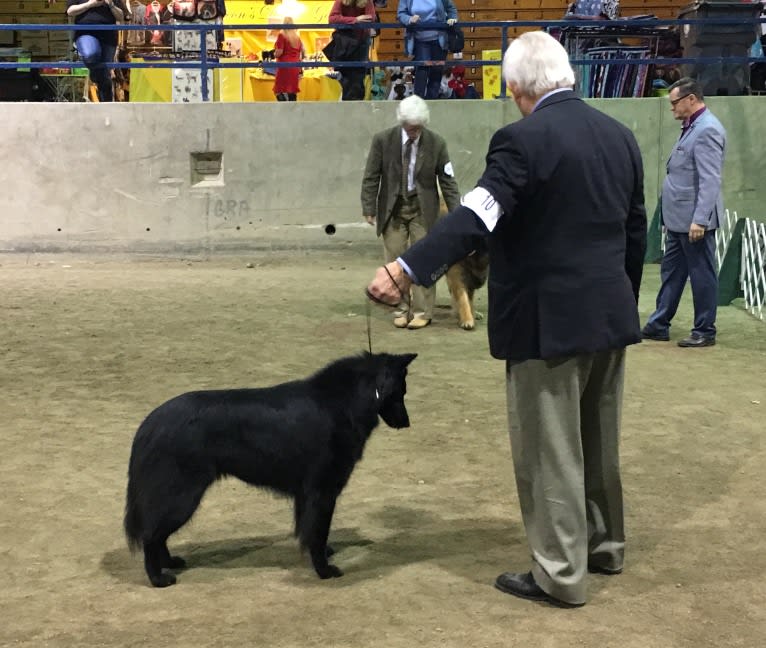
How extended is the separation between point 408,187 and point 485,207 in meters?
4.76

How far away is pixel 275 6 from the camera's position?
44.6 ft

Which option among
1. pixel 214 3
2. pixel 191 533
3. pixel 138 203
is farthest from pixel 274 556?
pixel 214 3

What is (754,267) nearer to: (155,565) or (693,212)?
(693,212)

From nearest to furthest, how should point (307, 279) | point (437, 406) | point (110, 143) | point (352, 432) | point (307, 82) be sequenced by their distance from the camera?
point (352, 432)
point (437, 406)
point (307, 279)
point (110, 143)
point (307, 82)

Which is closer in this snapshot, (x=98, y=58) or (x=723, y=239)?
(x=723, y=239)

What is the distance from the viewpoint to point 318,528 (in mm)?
3473

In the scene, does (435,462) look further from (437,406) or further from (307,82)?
(307,82)

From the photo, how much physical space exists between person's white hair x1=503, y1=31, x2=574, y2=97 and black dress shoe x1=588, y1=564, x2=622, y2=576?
1686 mm

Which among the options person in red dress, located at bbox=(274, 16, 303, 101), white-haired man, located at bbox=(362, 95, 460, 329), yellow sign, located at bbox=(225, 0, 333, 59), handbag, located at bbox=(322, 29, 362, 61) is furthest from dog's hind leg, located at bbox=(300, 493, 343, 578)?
yellow sign, located at bbox=(225, 0, 333, 59)

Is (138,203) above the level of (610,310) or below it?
below

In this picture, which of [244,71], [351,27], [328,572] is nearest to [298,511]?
[328,572]

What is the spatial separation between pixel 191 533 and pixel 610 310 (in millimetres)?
1917

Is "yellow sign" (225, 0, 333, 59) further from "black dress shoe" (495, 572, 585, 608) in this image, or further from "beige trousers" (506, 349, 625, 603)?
"black dress shoe" (495, 572, 585, 608)

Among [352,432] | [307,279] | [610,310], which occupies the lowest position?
[307,279]
